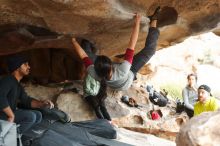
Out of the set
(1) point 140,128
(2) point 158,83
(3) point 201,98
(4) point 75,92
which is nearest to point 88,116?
(4) point 75,92

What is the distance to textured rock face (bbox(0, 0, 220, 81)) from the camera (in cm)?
536

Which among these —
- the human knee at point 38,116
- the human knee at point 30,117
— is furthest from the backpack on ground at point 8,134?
the human knee at point 38,116

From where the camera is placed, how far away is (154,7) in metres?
6.17

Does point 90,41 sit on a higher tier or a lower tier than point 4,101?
higher

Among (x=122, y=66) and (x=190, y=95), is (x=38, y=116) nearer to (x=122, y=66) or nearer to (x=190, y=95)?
(x=122, y=66)

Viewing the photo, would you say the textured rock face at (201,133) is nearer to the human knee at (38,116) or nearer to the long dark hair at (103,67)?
the long dark hair at (103,67)

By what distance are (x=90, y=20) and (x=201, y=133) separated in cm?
301

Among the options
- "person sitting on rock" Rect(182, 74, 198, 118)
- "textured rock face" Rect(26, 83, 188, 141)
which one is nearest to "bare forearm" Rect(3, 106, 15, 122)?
"textured rock face" Rect(26, 83, 188, 141)

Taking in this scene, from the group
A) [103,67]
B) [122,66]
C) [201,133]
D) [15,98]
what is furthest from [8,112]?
[201,133]

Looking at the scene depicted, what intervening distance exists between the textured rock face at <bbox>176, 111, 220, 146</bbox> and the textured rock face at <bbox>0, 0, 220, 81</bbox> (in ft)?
7.82

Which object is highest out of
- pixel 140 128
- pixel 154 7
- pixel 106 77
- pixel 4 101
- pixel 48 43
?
pixel 154 7

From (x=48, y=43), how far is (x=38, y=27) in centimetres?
99

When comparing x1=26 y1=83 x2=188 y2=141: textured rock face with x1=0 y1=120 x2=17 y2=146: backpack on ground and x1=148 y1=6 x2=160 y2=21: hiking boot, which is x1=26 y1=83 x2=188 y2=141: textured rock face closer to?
x1=148 y1=6 x2=160 y2=21: hiking boot

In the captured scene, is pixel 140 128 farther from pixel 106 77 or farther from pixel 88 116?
pixel 106 77
